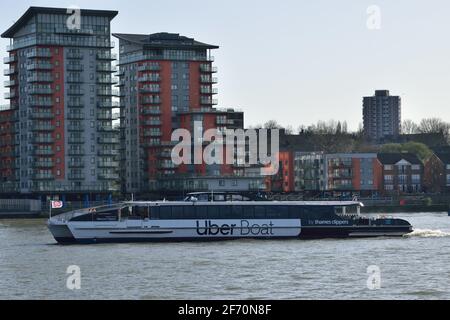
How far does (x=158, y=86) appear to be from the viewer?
180 m

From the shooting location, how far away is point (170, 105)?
18012 centimetres

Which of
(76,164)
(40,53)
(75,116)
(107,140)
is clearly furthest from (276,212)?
(107,140)

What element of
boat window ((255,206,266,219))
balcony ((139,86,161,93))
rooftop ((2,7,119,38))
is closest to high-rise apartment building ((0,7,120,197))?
rooftop ((2,7,119,38))

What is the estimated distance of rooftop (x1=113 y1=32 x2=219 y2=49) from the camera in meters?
179

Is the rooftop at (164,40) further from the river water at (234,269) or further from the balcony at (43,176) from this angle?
the river water at (234,269)

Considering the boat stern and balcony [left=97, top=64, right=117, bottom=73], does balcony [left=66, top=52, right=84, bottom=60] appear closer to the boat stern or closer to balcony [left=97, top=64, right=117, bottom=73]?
balcony [left=97, top=64, right=117, bottom=73]

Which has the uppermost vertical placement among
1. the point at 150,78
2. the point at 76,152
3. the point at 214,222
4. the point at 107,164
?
the point at 150,78

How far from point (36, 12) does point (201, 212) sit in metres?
88.4

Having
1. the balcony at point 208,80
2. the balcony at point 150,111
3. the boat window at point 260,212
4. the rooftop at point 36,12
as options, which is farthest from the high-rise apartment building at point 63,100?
the boat window at point 260,212

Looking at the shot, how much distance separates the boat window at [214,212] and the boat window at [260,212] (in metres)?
2.77

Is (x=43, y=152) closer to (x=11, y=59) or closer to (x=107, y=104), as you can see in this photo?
(x=107, y=104)
